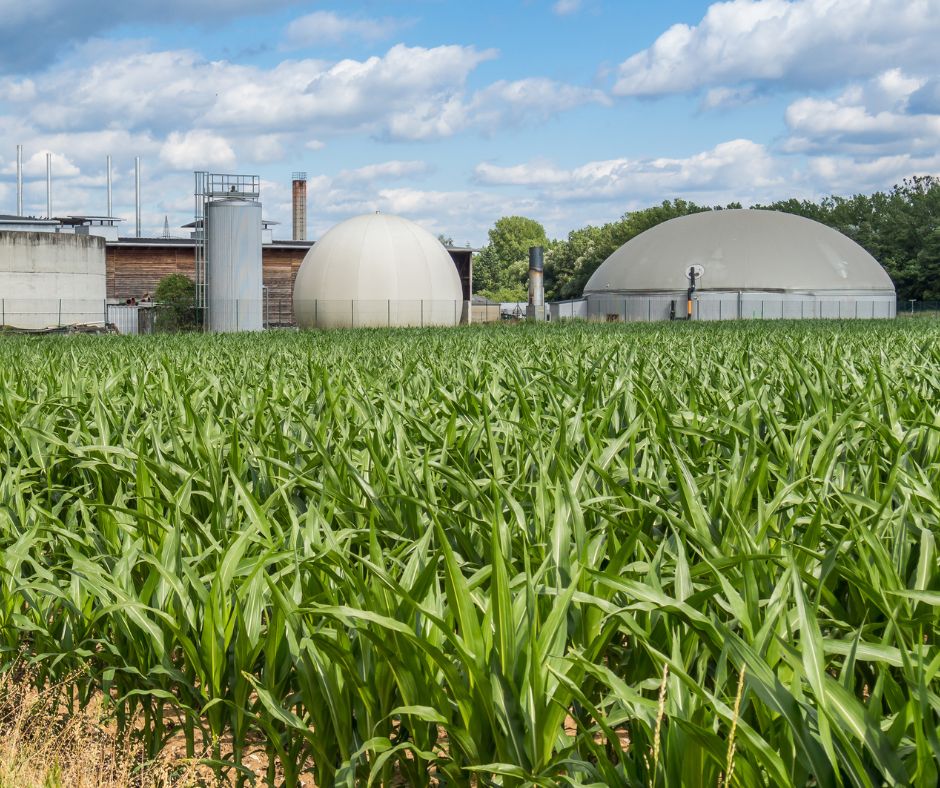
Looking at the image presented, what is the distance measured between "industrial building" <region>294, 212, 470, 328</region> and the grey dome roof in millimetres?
18278

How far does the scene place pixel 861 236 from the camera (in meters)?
84.9

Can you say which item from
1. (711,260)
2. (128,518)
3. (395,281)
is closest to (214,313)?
(395,281)

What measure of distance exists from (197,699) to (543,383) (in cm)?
398

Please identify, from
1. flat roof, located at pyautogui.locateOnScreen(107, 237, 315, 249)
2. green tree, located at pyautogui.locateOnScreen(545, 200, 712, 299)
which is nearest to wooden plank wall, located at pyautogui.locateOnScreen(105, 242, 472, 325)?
flat roof, located at pyautogui.locateOnScreen(107, 237, 315, 249)

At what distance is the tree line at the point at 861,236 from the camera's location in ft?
253

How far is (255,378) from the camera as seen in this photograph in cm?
819

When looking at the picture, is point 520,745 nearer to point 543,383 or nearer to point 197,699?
point 197,699

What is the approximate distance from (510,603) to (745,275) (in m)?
56.6

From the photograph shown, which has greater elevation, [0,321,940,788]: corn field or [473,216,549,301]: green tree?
[473,216,549,301]: green tree

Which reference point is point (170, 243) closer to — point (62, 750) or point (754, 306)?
point (754, 306)

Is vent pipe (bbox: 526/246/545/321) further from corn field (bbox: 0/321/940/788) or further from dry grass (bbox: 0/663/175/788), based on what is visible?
dry grass (bbox: 0/663/175/788)

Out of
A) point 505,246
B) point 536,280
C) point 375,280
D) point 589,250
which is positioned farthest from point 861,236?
point 505,246

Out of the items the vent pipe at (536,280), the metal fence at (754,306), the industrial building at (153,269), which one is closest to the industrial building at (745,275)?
the metal fence at (754,306)

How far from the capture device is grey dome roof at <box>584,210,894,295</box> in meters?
56.7
